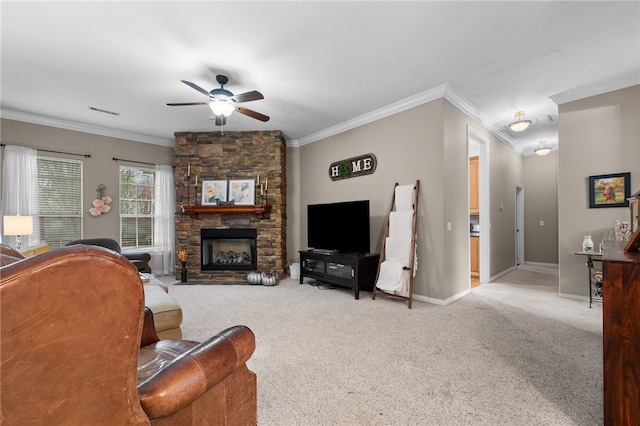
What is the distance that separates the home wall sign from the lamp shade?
14.2 feet

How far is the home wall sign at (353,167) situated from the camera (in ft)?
15.0

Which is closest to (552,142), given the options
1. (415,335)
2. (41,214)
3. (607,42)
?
(607,42)

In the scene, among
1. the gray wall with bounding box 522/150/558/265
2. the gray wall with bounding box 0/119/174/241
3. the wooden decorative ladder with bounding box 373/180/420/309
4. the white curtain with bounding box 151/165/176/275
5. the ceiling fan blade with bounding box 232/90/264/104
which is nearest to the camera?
the ceiling fan blade with bounding box 232/90/264/104

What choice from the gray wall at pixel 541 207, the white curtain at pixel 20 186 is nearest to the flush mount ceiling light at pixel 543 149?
the gray wall at pixel 541 207

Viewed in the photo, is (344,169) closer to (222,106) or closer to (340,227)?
(340,227)

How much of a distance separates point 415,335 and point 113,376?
2.55 m

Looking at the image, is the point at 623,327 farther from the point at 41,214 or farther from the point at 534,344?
the point at 41,214

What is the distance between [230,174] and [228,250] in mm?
1429

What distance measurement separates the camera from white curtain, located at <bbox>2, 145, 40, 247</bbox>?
4238 mm

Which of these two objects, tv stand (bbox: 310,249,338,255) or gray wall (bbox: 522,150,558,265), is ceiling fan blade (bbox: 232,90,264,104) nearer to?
tv stand (bbox: 310,249,338,255)

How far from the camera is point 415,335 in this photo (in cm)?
272

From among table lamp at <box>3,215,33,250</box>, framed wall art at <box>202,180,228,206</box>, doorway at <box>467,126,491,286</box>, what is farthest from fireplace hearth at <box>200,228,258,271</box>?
doorway at <box>467,126,491,286</box>

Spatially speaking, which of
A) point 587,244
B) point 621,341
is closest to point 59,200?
point 621,341

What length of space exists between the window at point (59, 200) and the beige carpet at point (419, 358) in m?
2.52
